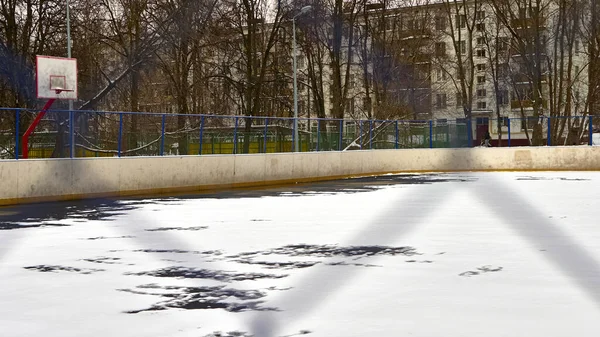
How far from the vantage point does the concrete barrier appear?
21.1 meters

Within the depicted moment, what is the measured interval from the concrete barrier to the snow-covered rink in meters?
3.19

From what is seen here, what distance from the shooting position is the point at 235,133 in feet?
101

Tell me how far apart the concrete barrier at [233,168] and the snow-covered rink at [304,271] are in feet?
10.5

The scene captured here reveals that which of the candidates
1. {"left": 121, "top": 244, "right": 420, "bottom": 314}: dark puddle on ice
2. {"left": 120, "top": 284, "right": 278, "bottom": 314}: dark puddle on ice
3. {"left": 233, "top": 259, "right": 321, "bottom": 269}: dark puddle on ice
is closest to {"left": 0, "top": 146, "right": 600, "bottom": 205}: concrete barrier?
{"left": 121, "top": 244, "right": 420, "bottom": 314}: dark puddle on ice

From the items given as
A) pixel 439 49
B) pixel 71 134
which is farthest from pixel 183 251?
pixel 439 49

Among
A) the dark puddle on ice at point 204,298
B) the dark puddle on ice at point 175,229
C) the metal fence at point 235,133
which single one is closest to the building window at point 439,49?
the metal fence at point 235,133

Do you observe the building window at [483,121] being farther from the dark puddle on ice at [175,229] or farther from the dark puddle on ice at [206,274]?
the dark puddle on ice at [206,274]

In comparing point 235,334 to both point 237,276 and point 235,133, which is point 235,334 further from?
point 235,133

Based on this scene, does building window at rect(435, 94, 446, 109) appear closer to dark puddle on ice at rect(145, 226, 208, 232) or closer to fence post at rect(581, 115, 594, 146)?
fence post at rect(581, 115, 594, 146)

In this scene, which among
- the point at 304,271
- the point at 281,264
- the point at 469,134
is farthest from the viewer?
the point at 469,134

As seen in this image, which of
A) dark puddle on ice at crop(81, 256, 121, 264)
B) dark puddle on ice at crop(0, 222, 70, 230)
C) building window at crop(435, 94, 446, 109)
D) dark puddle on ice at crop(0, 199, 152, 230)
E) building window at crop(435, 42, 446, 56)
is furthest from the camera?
building window at crop(435, 94, 446, 109)

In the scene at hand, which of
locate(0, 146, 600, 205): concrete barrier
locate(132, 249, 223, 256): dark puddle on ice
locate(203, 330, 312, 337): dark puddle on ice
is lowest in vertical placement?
locate(203, 330, 312, 337): dark puddle on ice

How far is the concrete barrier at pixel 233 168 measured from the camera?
21.1 meters

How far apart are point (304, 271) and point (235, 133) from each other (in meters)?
21.8
